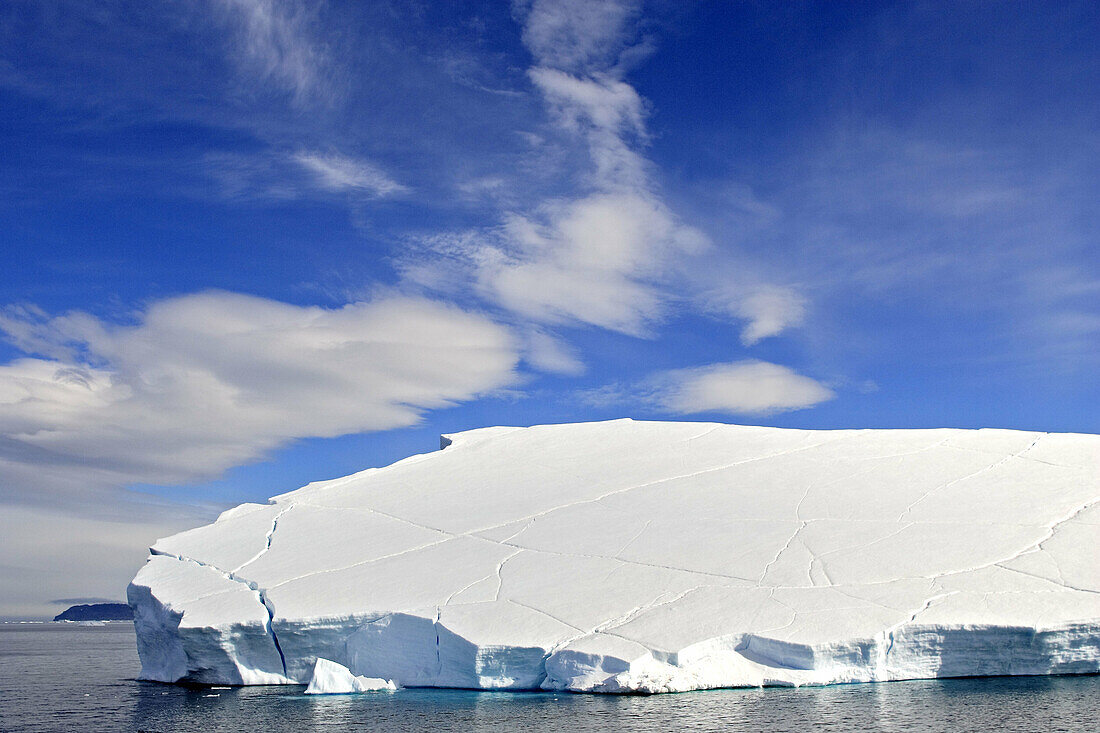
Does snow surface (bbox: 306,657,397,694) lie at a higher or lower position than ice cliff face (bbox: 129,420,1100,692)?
lower

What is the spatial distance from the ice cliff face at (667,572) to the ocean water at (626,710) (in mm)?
319

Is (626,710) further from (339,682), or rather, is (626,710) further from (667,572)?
(339,682)

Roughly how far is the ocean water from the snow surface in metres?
0.17

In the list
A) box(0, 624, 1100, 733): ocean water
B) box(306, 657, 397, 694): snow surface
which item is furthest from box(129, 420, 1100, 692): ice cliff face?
box(0, 624, 1100, 733): ocean water

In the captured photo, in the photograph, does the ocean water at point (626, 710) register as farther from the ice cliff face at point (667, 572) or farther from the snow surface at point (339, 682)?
the ice cliff face at point (667, 572)

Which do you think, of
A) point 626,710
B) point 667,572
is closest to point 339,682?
point 626,710

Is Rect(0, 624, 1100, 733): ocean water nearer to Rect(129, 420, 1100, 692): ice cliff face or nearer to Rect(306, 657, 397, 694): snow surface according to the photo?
Rect(306, 657, 397, 694): snow surface

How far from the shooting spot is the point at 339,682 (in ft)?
36.2

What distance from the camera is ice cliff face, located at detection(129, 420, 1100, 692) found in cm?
984

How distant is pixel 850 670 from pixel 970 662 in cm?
161

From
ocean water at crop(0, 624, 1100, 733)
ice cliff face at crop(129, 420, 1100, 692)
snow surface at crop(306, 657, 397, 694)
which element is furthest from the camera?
snow surface at crop(306, 657, 397, 694)

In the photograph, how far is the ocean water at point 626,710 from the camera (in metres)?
8.04

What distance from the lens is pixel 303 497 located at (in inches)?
653

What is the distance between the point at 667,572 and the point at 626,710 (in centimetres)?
294
